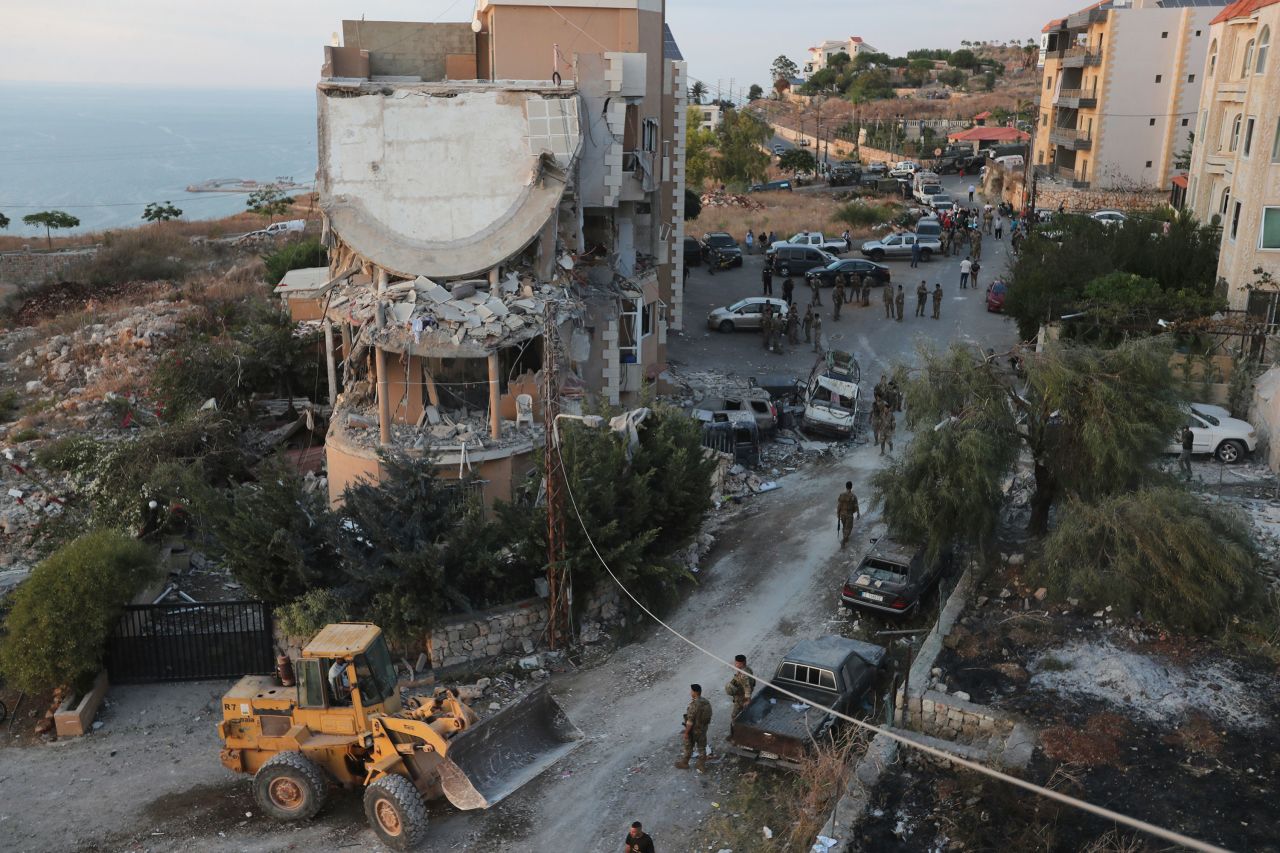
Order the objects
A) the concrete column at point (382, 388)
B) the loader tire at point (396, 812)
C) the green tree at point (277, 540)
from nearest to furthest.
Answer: the loader tire at point (396, 812)
the green tree at point (277, 540)
the concrete column at point (382, 388)

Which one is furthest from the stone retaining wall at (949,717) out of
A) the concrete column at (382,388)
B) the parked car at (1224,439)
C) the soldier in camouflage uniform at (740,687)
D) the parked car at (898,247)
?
the parked car at (898,247)

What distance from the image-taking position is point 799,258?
41.6m

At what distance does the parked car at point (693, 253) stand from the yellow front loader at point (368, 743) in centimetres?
3338

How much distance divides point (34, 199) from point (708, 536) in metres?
152

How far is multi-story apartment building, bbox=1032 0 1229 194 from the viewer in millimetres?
51500

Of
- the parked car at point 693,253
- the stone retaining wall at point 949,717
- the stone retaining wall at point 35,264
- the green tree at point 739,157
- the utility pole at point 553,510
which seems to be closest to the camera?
the stone retaining wall at point 949,717

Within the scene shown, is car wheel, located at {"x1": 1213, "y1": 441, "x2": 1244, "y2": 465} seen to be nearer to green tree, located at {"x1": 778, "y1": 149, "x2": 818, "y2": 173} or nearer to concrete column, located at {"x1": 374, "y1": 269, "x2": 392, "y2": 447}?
concrete column, located at {"x1": 374, "y1": 269, "x2": 392, "y2": 447}

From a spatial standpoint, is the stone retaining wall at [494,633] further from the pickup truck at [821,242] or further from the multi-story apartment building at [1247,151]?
the pickup truck at [821,242]

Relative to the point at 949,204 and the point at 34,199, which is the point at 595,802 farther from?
the point at 34,199

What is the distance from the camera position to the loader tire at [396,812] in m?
11.8

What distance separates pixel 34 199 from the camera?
473 ft

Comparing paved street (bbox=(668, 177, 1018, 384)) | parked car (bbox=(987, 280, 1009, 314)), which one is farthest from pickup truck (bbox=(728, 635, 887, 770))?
parked car (bbox=(987, 280, 1009, 314))

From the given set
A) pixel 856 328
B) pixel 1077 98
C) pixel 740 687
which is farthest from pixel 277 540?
pixel 1077 98

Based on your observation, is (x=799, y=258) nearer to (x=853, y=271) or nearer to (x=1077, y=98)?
(x=853, y=271)
